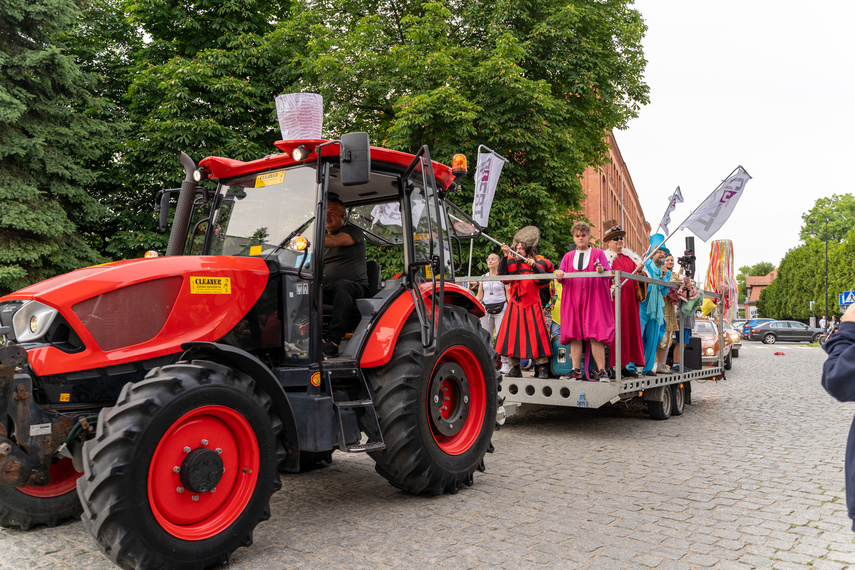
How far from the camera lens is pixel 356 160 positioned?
432cm

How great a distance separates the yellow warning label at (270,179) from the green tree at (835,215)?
78372 millimetres

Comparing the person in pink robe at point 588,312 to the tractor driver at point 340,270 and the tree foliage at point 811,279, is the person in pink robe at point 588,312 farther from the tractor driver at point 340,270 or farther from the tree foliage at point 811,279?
the tree foliage at point 811,279

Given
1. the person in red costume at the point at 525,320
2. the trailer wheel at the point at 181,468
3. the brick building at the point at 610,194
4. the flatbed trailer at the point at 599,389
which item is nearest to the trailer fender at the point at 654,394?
the flatbed trailer at the point at 599,389

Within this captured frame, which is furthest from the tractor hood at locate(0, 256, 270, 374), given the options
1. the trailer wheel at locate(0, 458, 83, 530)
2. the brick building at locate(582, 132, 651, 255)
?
the brick building at locate(582, 132, 651, 255)

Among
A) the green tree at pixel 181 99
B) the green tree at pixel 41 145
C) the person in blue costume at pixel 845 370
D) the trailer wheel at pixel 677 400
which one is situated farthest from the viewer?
the green tree at pixel 181 99

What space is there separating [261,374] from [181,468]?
0.69 meters

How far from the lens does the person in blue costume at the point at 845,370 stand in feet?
7.57

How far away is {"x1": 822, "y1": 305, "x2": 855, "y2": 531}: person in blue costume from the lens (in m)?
2.31

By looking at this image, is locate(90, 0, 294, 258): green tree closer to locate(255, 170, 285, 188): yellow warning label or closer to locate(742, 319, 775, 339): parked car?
locate(255, 170, 285, 188): yellow warning label

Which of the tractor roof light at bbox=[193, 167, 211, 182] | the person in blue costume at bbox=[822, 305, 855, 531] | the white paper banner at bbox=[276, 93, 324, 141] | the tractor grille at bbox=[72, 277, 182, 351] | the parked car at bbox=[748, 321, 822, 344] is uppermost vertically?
the white paper banner at bbox=[276, 93, 324, 141]

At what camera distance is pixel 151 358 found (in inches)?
154

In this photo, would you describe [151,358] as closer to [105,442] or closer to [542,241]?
[105,442]

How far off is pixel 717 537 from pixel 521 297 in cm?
443

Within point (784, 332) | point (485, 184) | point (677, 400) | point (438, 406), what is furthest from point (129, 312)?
point (784, 332)
